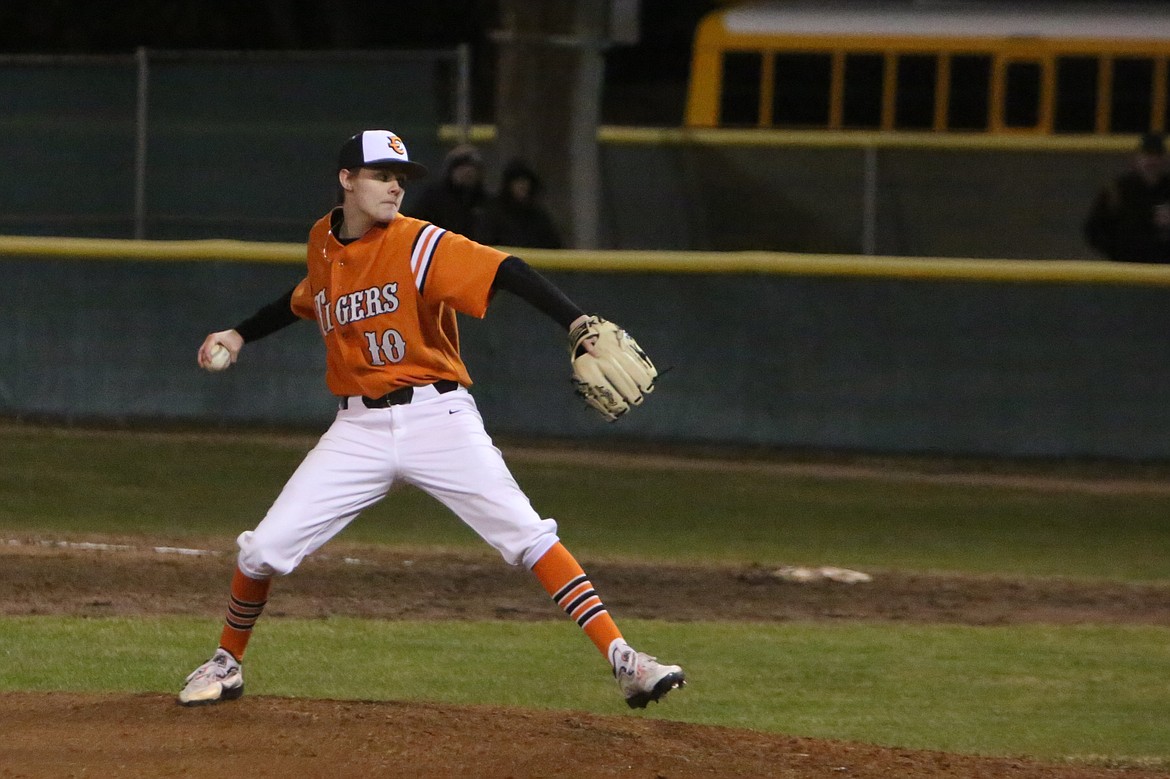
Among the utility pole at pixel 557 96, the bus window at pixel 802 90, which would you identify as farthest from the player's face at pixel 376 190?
the bus window at pixel 802 90

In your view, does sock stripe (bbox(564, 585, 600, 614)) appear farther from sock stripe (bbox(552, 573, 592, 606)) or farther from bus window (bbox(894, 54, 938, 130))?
bus window (bbox(894, 54, 938, 130))

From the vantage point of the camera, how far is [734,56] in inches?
806

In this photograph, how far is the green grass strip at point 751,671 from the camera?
23.2 feet

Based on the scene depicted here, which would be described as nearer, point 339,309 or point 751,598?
point 339,309

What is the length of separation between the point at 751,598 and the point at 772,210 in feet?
34.2

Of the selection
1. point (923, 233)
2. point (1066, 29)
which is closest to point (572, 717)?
point (923, 233)

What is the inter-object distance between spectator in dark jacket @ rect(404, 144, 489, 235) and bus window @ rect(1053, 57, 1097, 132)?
763cm

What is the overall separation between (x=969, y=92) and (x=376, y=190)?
1441 centimetres

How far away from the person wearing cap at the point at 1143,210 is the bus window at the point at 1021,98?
492cm

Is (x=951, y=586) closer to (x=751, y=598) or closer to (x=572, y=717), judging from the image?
(x=751, y=598)

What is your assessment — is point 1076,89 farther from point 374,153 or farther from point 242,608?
point 242,608

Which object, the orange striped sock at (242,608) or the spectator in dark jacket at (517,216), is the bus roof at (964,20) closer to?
the spectator in dark jacket at (517,216)

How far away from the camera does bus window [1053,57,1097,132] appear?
19.3 m

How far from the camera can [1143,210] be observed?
569 inches
